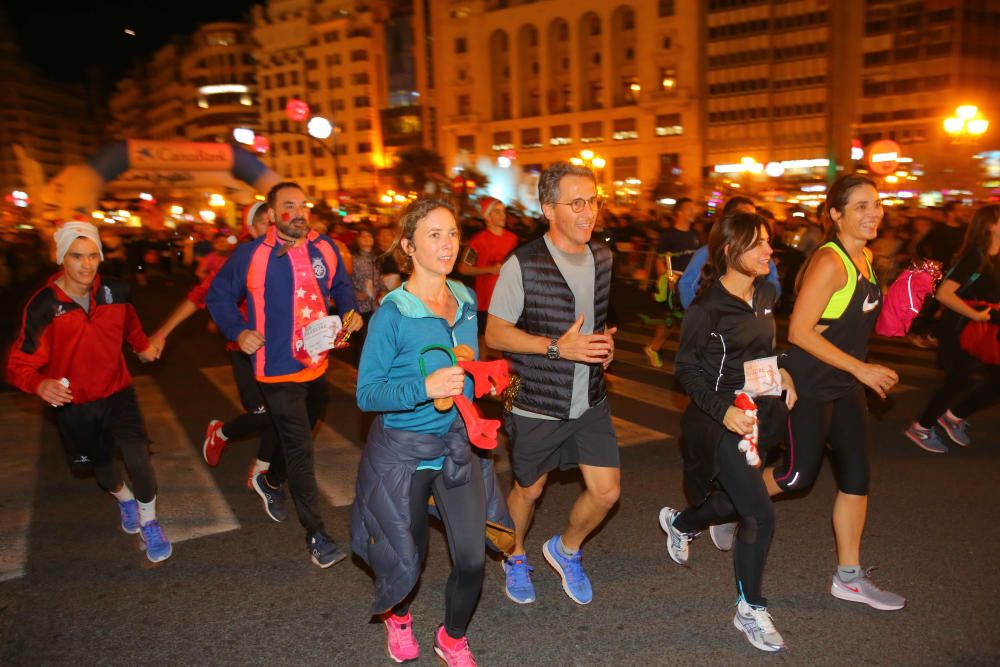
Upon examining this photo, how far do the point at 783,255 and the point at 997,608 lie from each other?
41.1 ft

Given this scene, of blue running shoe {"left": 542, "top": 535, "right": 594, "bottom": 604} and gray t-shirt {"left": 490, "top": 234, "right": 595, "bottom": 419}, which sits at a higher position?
gray t-shirt {"left": 490, "top": 234, "right": 595, "bottom": 419}

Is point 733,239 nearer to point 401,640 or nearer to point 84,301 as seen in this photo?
point 401,640

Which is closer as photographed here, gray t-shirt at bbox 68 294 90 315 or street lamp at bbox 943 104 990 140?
gray t-shirt at bbox 68 294 90 315

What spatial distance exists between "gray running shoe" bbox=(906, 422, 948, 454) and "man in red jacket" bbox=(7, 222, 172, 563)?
5.52m

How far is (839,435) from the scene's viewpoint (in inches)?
145

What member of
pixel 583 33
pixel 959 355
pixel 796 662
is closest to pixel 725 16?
pixel 583 33

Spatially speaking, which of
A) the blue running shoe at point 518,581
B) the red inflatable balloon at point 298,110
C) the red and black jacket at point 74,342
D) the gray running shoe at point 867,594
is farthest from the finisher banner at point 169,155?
the gray running shoe at point 867,594

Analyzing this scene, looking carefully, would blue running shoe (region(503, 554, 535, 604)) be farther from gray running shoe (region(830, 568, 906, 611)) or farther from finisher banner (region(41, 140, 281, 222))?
finisher banner (region(41, 140, 281, 222))

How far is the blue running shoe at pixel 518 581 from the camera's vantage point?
3898mm

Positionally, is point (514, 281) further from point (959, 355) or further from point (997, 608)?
point (959, 355)

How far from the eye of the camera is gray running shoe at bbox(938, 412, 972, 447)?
6246 millimetres

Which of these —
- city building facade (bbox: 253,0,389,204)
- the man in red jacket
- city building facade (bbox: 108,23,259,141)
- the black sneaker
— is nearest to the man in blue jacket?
the black sneaker

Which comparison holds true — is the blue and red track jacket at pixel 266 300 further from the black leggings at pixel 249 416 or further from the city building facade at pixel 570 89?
the city building facade at pixel 570 89

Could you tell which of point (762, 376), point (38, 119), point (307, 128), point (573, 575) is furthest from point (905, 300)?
point (38, 119)
